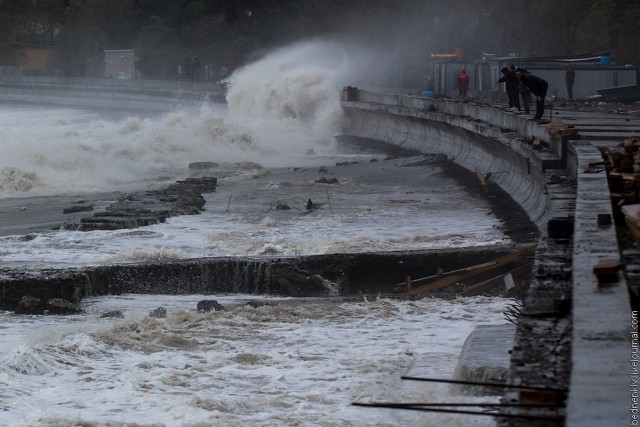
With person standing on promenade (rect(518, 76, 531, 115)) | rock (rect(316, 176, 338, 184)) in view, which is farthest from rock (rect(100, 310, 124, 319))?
person standing on promenade (rect(518, 76, 531, 115))

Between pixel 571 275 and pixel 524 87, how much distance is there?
19598mm

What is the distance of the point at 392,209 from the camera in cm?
2234

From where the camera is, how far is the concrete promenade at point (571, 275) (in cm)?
632

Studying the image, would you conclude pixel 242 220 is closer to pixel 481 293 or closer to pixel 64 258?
pixel 64 258

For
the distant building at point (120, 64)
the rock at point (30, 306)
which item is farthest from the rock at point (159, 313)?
the distant building at point (120, 64)

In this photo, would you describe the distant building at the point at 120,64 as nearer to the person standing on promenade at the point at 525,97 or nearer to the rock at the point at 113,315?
the person standing on promenade at the point at 525,97

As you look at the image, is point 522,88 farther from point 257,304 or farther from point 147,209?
point 257,304

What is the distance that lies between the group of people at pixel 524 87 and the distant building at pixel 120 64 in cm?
6841

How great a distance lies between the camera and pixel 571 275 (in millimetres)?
9211

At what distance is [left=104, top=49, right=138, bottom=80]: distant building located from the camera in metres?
96.6

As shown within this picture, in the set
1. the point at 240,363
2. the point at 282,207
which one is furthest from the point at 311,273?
the point at 282,207

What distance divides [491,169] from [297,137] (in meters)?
20.7

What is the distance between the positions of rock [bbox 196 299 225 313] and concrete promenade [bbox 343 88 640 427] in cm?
355

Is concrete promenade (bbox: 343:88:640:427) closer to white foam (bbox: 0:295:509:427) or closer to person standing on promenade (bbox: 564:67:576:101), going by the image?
white foam (bbox: 0:295:509:427)
